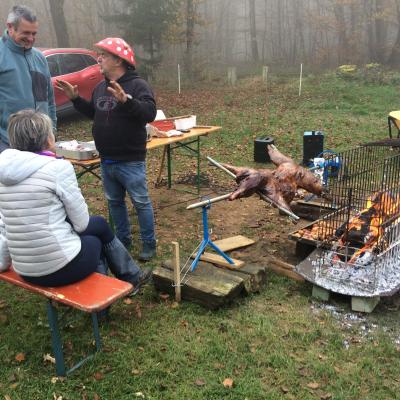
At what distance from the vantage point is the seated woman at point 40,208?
2.63 metres

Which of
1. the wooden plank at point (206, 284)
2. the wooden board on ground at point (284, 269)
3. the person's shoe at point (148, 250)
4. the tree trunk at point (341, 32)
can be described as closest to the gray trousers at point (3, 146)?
the person's shoe at point (148, 250)

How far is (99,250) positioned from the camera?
10.1ft

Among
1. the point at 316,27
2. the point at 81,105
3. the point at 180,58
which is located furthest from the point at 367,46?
the point at 81,105

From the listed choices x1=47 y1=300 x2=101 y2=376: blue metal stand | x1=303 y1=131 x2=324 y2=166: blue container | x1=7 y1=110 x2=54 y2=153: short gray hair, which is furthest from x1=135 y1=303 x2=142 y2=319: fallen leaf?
x1=303 y1=131 x2=324 y2=166: blue container

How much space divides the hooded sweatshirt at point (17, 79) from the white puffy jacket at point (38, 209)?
134cm

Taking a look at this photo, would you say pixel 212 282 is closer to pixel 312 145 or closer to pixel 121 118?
pixel 121 118

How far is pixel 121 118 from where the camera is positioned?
3988 mm

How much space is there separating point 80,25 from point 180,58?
17.6ft

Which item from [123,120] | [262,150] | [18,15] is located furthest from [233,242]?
[262,150]

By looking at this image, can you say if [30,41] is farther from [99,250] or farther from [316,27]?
[316,27]

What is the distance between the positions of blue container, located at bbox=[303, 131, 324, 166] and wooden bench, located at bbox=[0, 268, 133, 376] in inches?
233

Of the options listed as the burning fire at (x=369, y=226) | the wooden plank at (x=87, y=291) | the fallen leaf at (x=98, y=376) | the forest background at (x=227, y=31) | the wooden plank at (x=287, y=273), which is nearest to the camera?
the wooden plank at (x=87, y=291)

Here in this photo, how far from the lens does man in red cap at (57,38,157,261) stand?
153 inches

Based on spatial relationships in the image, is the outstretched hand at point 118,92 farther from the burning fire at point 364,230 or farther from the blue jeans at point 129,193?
the burning fire at point 364,230
